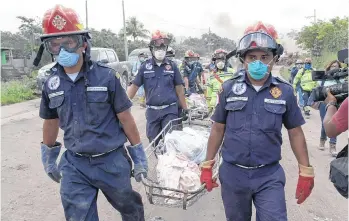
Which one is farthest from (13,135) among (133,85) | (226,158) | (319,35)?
(319,35)

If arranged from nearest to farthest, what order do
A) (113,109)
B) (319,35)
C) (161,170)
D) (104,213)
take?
(113,109) → (161,170) → (104,213) → (319,35)

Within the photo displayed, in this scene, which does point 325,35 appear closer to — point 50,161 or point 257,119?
point 257,119

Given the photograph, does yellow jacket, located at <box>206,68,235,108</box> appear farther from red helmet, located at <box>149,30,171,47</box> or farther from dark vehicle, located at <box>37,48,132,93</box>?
dark vehicle, located at <box>37,48,132,93</box>

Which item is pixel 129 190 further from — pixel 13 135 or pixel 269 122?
pixel 13 135

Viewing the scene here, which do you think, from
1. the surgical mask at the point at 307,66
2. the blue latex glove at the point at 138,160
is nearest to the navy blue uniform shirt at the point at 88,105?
the blue latex glove at the point at 138,160

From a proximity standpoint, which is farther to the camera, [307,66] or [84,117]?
[307,66]

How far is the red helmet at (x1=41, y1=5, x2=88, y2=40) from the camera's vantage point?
259cm

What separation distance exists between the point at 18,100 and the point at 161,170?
9834 mm

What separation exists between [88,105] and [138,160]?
0.63 meters

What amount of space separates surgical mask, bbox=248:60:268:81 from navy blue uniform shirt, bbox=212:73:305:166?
73 mm

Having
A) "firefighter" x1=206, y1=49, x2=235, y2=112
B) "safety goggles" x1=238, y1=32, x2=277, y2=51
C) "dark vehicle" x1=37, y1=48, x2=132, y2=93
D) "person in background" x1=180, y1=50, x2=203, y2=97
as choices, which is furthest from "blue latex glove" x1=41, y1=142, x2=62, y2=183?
"dark vehicle" x1=37, y1=48, x2=132, y2=93

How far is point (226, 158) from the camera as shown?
2.61 m

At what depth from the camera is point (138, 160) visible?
295 cm

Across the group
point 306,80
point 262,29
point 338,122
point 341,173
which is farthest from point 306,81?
point 341,173
